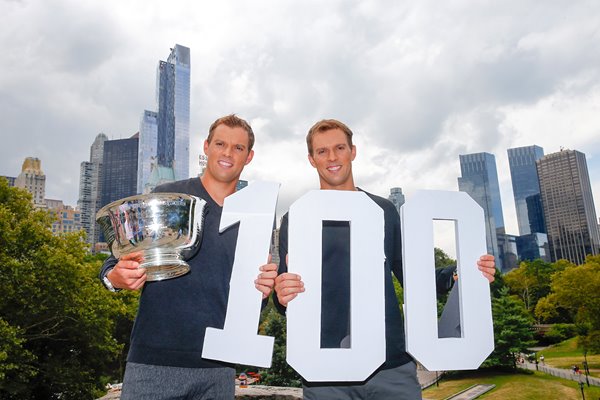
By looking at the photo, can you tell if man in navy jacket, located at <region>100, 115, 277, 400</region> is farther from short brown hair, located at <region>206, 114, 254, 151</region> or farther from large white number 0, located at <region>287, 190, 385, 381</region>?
large white number 0, located at <region>287, 190, 385, 381</region>

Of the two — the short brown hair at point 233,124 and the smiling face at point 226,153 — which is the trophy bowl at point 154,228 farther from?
the short brown hair at point 233,124

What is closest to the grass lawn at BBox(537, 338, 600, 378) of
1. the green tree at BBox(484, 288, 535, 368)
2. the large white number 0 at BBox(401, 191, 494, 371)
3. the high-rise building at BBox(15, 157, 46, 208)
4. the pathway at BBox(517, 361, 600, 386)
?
the pathway at BBox(517, 361, 600, 386)

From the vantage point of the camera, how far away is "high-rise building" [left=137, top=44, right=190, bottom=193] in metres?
189

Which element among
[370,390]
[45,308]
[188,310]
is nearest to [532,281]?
[45,308]

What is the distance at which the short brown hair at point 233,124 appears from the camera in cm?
382

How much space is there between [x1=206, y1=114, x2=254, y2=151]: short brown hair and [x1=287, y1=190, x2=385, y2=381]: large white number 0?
84 cm

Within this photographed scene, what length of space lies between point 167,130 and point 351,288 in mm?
199920

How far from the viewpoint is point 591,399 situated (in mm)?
26984

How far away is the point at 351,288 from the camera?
3.36 m

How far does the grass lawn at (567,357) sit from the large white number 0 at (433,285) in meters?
40.3

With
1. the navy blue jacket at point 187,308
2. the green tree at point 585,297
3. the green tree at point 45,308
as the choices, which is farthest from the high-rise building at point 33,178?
the navy blue jacket at point 187,308

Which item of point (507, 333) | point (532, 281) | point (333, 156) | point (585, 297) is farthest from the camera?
point (532, 281)

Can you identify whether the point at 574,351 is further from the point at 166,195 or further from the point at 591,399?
the point at 166,195

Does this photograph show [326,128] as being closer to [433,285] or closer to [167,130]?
[433,285]
